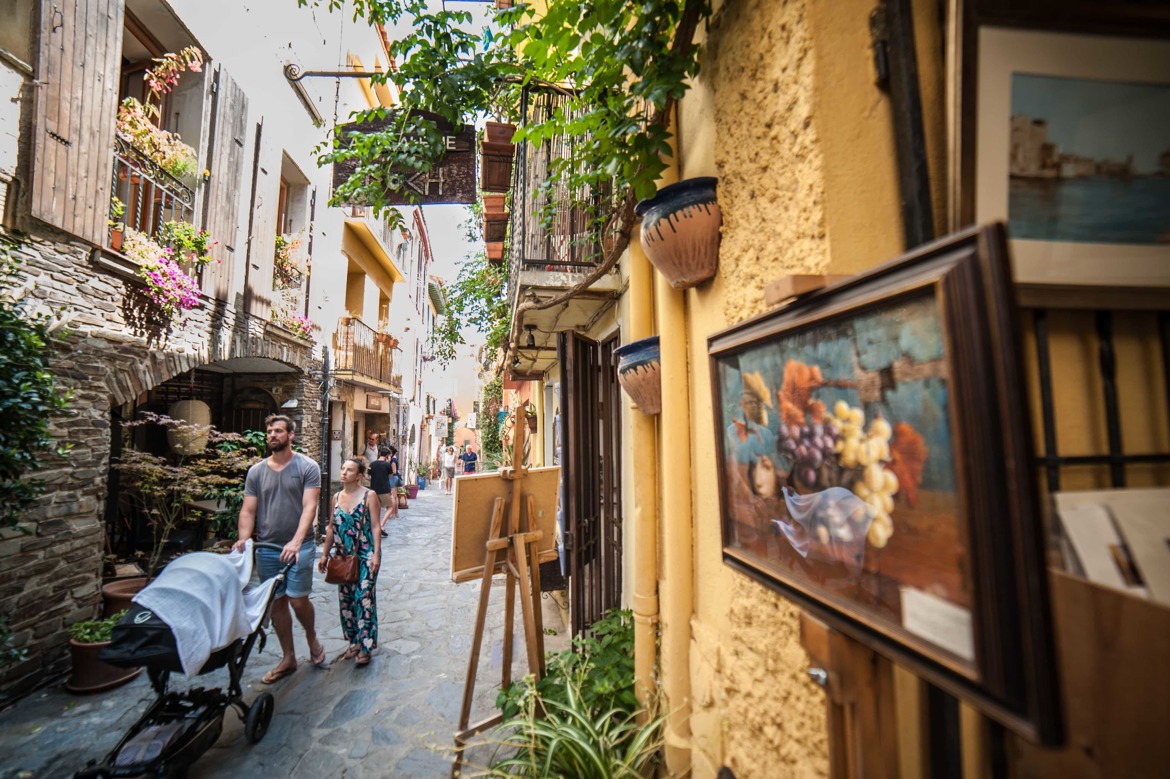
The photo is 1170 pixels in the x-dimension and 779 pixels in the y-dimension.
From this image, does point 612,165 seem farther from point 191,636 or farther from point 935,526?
point 191,636

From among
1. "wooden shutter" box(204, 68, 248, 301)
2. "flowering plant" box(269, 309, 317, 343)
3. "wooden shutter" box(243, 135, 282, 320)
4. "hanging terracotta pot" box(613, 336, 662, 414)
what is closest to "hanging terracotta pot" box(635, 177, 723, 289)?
"hanging terracotta pot" box(613, 336, 662, 414)

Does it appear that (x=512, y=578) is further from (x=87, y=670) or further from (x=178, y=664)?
(x=87, y=670)

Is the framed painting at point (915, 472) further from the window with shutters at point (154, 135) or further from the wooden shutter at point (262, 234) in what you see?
the wooden shutter at point (262, 234)

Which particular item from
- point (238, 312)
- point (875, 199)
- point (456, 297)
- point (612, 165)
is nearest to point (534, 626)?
point (612, 165)

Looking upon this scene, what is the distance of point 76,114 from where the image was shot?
4.77 metres

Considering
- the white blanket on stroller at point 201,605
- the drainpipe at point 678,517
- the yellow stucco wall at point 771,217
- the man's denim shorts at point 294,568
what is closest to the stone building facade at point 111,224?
the man's denim shorts at point 294,568

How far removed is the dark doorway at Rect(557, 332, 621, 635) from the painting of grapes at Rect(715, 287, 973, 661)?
8.06 ft

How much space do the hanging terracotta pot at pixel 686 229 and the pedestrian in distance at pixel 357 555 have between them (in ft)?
12.0

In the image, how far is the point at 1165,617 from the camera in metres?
0.72

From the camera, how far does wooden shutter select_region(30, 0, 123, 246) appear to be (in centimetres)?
442

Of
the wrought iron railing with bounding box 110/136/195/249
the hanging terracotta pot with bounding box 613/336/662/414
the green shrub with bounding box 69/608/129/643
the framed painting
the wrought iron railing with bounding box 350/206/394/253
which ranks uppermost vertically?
the wrought iron railing with bounding box 350/206/394/253

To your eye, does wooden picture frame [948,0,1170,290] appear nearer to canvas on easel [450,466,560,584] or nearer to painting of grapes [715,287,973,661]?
painting of grapes [715,287,973,661]

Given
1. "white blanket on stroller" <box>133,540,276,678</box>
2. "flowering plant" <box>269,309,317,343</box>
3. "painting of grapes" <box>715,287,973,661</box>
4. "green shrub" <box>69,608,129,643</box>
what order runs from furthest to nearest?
1. "flowering plant" <box>269,309,317,343</box>
2. "green shrub" <box>69,608,129,643</box>
3. "white blanket on stroller" <box>133,540,276,678</box>
4. "painting of grapes" <box>715,287,973,661</box>

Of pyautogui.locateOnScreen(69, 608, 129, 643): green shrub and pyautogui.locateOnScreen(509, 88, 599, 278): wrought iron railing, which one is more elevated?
pyautogui.locateOnScreen(509, 88, 599, 278): wrought iron railing
